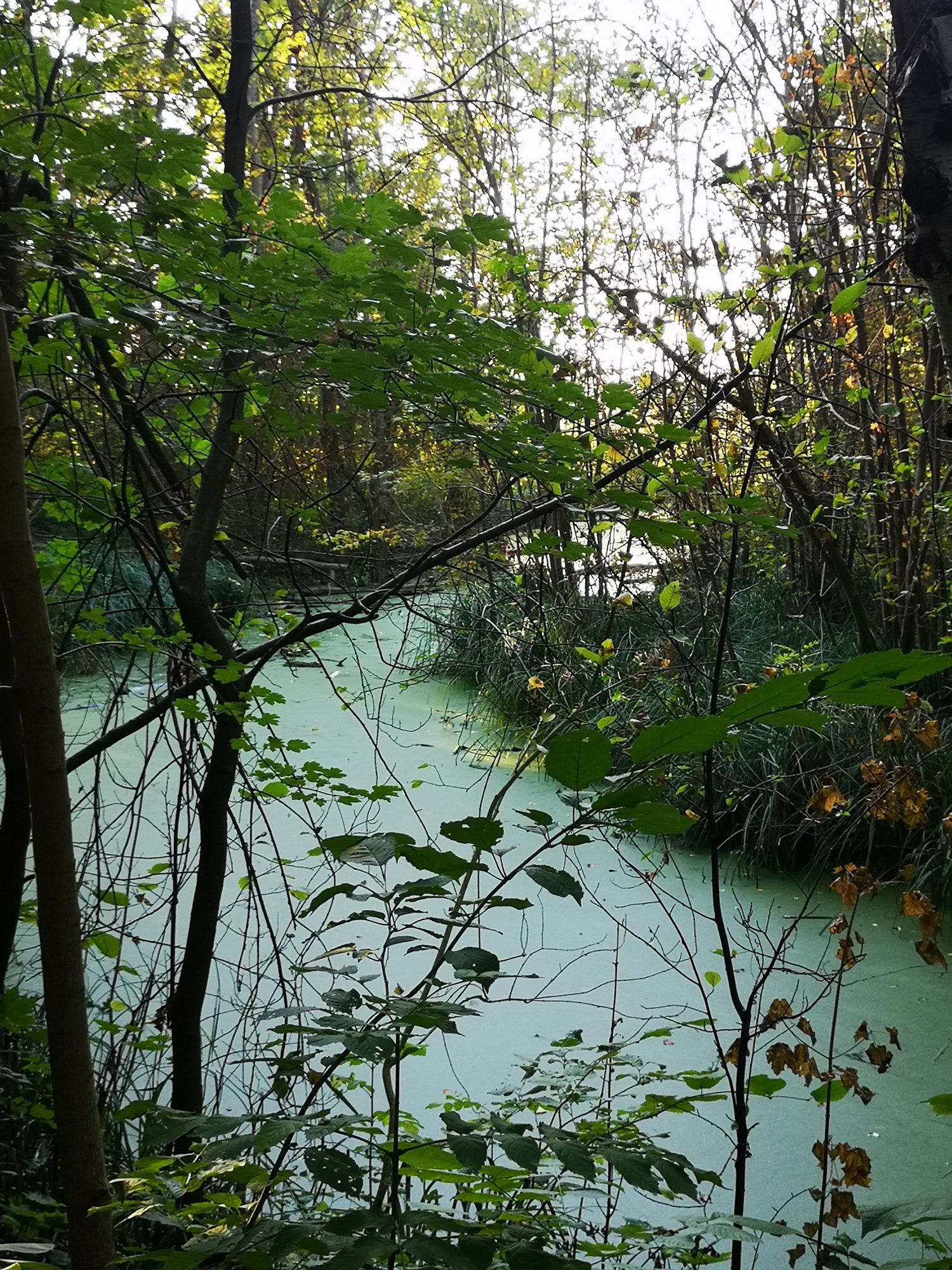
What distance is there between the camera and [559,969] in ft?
8.64

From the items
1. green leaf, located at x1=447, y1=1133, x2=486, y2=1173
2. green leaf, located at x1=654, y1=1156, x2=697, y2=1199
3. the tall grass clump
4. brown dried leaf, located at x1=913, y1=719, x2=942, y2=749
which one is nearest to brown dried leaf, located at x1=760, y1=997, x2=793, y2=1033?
brown dried leaf, located at x1=913, y1=719, x2=942, y2=749

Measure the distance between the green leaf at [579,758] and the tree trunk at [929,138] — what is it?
63 cm

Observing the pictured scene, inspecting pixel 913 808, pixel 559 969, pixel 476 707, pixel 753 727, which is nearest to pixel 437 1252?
pixel 913 808

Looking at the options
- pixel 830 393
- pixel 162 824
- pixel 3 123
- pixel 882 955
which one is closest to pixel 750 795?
pixel 882 955

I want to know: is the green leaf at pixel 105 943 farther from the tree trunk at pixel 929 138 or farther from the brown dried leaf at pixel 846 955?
the tree trunk at pixel 929 138

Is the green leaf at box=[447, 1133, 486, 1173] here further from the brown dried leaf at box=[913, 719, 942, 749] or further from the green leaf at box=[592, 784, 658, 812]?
the brown dried leaf at box=[913, 719, 942, 749]

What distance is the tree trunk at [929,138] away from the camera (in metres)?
0.93

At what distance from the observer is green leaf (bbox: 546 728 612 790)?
534 mm

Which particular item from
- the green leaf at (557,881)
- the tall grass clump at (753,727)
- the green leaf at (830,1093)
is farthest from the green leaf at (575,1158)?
the tall grass clump at (753,727)

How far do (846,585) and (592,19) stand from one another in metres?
1.99

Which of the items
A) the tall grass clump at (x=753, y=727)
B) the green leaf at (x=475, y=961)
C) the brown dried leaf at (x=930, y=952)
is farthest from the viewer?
the tall grass clump at (x=753, y=727)

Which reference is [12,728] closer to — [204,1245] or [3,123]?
[3,123]

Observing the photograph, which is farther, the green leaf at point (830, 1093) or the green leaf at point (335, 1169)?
the green leaf at point (830, 1093)

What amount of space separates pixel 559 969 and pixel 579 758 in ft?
7.34
